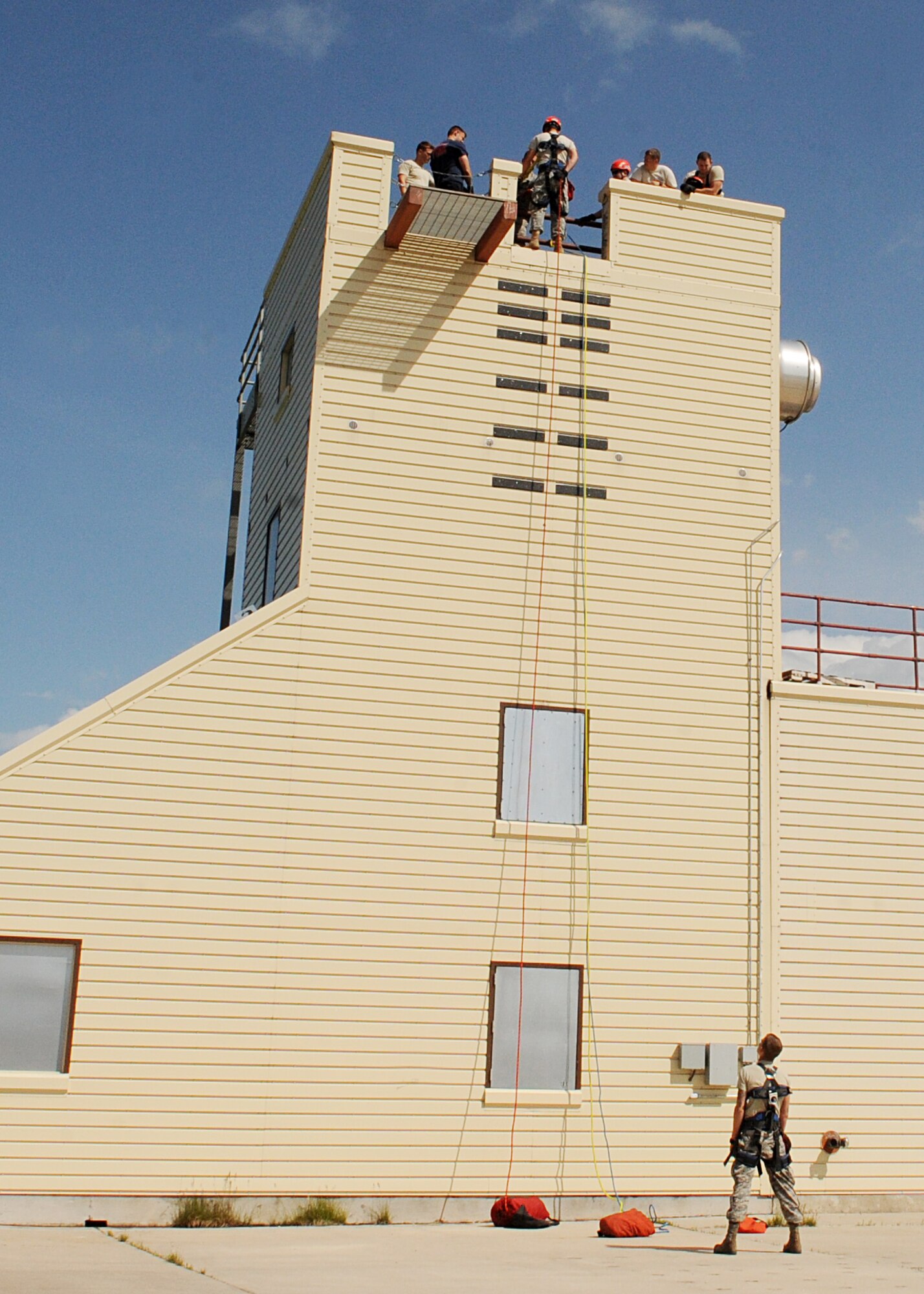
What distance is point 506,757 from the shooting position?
14609mm

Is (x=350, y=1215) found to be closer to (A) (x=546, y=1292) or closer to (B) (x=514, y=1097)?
(B) (x=514, y=1097)

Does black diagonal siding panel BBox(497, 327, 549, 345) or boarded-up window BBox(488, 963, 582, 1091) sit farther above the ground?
black diagonal siding panel BBox(497, 327, 549, 345)

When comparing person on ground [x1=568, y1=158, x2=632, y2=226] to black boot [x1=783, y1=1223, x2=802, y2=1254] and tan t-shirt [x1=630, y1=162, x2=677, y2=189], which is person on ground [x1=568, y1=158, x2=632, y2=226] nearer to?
tan t-shirt [x1=630, y1=162, x2=677, y2=189]

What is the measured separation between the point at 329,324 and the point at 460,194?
2.06 metres

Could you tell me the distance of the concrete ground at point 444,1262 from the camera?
928 centimetres

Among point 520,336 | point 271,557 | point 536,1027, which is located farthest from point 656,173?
point 536,1027

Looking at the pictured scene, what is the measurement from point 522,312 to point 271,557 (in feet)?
14.8

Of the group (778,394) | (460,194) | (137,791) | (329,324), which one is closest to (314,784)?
(137,791)

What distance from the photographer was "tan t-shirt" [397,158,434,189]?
51.6ft

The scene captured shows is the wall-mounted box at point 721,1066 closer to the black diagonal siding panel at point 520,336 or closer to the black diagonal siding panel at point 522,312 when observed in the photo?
the black diagonal siding panel at point 520,336

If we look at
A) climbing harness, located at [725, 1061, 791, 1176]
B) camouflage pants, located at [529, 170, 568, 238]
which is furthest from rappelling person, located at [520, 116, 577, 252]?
climbing harness, located at [725, 1061, 791, 1176]

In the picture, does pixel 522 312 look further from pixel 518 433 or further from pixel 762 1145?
pixel 762 1145

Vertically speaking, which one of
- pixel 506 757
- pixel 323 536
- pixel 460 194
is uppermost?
pixel 460 194

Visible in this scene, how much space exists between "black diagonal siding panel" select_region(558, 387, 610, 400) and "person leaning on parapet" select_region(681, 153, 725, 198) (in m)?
3.04
